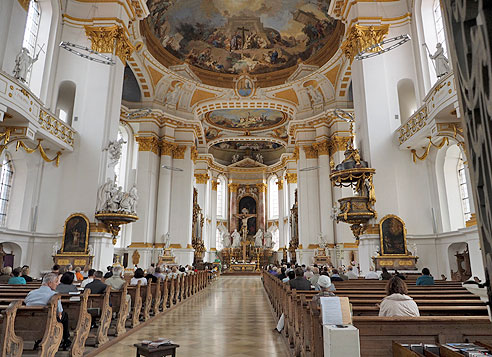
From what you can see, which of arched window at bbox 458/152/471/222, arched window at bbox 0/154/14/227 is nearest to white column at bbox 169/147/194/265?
arched window at bbox 0/154/14/227

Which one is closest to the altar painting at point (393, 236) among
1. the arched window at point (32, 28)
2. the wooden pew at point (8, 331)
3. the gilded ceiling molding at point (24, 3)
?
the wooden pew at point (8, 331)

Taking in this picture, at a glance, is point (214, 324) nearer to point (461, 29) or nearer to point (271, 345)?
point (271, 345)

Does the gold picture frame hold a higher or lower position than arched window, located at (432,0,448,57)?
lower

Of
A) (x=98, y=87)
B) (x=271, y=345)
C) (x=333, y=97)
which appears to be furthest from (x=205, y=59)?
(x=271, y=345)

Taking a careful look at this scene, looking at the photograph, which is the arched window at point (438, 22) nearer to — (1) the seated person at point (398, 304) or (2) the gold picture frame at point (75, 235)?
(1) the seated person at point (398, 304)

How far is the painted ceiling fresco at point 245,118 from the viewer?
2631 cm

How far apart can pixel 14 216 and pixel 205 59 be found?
14245 mm

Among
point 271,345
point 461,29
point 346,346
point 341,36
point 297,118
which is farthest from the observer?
point 297,118

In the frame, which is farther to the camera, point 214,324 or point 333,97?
point 333,97

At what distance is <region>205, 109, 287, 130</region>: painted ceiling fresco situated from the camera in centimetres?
2631

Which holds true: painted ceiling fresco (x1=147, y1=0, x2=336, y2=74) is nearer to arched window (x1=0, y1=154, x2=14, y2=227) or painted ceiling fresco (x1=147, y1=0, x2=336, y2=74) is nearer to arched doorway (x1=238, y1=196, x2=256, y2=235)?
arched window (x1=0, y1=154, x2=14, y2=227)

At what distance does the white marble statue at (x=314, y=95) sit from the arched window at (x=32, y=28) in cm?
1339

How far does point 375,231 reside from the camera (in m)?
11.1

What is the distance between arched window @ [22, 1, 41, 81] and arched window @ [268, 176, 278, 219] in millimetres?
23865
